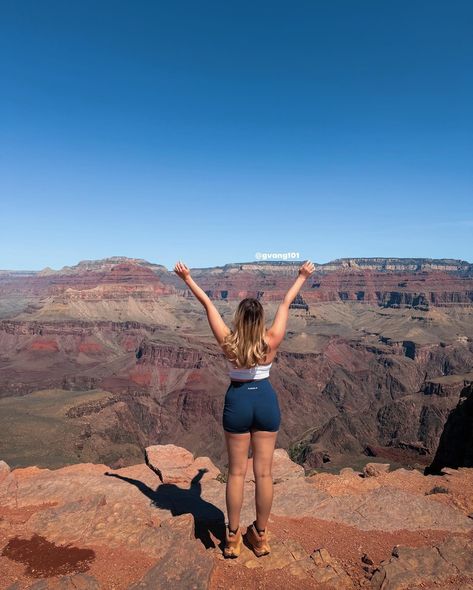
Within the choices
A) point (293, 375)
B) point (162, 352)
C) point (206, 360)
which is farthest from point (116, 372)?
point (293, 375)

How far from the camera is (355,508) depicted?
827 cm

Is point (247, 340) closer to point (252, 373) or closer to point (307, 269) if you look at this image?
point (252, 373)

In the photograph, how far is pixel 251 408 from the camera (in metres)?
5.02

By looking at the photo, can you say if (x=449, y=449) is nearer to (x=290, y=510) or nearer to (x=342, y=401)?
(x=290, y=510)

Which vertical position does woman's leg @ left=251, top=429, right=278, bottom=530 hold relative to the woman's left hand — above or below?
below

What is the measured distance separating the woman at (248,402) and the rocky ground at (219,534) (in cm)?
71

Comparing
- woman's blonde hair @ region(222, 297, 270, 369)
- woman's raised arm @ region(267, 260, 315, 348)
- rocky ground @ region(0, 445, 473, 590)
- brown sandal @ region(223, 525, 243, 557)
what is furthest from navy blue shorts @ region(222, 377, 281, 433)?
rocky ground @ region(0, 445, 473, 590)

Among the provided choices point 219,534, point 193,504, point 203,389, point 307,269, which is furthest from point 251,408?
point 203,389

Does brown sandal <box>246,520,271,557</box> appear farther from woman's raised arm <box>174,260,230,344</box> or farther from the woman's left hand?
the woman's left hand

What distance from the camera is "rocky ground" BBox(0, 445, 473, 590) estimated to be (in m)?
5.13

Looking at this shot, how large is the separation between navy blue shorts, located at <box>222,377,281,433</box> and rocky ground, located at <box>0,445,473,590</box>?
1776mm

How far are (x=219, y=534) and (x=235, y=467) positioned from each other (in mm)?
1989

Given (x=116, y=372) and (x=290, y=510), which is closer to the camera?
(x=290, y=510)

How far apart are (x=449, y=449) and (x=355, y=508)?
61.9 feet
